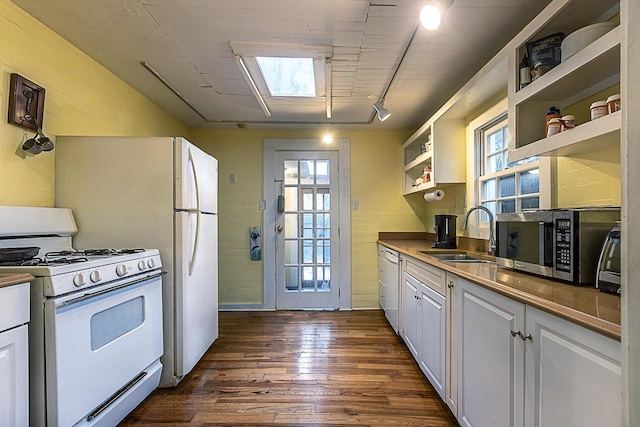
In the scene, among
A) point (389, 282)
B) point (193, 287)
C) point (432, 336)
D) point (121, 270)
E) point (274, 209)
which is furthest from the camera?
point (274, 209)

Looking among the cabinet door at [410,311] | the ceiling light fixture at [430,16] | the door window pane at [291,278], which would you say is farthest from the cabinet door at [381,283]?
the ceiling light fixture at [430,16]

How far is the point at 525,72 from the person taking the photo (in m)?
1.62

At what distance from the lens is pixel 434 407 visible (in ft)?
6.47

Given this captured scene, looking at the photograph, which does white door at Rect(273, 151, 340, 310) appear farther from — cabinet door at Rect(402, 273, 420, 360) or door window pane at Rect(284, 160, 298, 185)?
cabinet door at Rect(402, 273, 420, 360)

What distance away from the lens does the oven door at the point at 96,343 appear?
1.39 meters

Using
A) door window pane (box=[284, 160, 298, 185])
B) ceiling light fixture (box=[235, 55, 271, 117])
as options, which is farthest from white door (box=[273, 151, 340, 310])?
ceiling light fixture (box=[235, 55, 271, 117])

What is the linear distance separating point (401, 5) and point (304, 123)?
7.09 feet

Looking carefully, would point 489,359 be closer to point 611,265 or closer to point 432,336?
point 611,265

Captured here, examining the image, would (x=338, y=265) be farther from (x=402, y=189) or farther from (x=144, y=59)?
(x=144, y=59)

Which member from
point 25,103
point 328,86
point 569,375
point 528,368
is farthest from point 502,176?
point 25,103

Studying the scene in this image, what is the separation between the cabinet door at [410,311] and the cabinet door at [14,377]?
2164mm

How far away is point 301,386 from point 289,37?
7.39 ft

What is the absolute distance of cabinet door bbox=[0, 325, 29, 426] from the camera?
1215 millimetres

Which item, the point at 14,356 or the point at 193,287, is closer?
the point at 14,356
